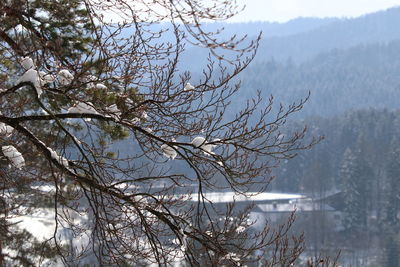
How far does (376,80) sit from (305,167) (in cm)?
7174

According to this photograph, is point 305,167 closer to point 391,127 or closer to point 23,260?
point 391,127

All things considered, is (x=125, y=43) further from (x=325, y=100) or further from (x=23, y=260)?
(x=325, y=100)

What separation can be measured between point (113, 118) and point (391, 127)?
7076 centimetres

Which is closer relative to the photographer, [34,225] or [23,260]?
[23,260]

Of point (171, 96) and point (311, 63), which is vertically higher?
point (311, 63)

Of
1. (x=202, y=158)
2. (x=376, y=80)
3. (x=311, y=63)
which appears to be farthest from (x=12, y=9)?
(x=311, y=63)

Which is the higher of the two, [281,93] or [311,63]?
[311,63]

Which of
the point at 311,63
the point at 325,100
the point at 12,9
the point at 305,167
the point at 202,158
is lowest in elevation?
the point at 202,158

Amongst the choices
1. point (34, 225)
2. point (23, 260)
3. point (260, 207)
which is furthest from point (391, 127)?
point (23, 260)

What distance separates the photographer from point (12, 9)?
435 centimetres

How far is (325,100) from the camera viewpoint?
12900 centimetres

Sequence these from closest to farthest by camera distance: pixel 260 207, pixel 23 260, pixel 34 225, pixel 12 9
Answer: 1. pixel 12 9
2. pixel 23 260
3. pixel 34 225
4. pixel 260 207

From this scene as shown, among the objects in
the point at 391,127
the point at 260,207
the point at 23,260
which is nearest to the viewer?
the point at 23,260

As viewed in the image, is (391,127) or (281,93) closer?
(391,127)
